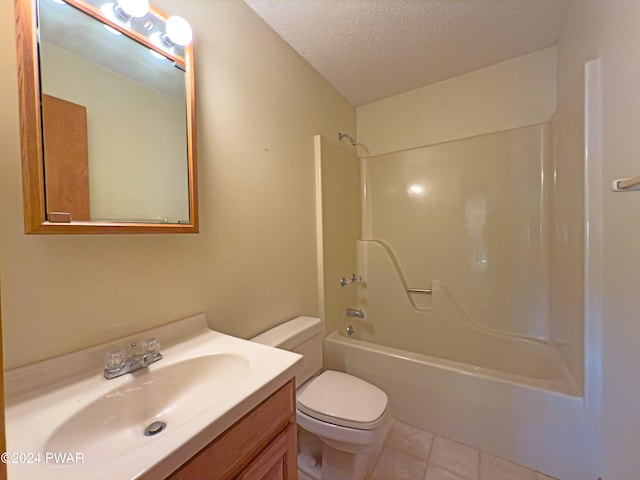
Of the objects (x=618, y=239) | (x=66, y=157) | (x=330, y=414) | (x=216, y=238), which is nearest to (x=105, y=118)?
(x=66, y=157)

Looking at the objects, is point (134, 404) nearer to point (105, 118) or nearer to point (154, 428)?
point (154, 428)

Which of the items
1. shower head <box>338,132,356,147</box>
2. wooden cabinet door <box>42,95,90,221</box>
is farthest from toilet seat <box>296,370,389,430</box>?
shower head <box>338,132,356,147</box>

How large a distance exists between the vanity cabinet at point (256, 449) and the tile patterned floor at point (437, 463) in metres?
0.83

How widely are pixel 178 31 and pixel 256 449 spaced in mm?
1433

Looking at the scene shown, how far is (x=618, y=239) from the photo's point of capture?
3.37ft

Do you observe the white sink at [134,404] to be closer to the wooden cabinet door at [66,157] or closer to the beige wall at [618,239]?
the wooden cabinet door at [66,157]

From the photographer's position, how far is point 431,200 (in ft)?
7.21

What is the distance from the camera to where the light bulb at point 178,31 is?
0.97 m

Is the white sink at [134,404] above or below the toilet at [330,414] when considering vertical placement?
above

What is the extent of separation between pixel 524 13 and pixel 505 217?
1.21 metres

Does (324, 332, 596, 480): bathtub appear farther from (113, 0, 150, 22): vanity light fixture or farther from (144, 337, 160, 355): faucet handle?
(113, 0, 150, 22): vanity light fixture

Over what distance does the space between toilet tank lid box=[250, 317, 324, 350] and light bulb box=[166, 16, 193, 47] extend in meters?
1.29

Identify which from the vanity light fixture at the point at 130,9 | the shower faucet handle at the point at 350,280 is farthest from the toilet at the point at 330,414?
the vanity light fixture at the point at 130,9

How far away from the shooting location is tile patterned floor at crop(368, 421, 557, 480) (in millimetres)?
1327
